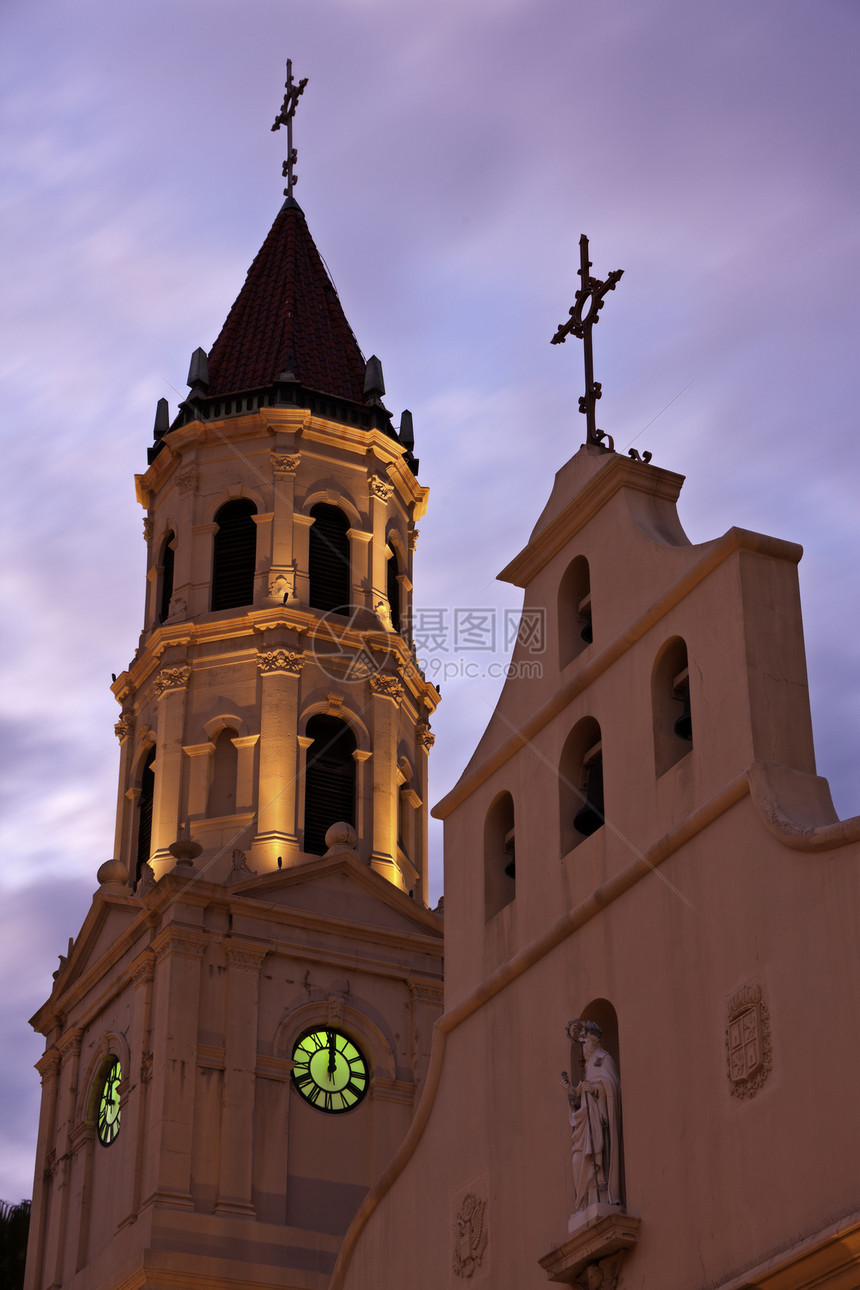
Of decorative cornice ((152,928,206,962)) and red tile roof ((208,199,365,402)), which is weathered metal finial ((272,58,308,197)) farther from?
decorative cornice ((152,928,206,962))

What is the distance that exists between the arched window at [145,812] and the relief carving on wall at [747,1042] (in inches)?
979

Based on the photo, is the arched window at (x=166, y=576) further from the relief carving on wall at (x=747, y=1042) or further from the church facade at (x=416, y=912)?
the relief carving on wall at (x=747, y=1042)

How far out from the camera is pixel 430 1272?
88.5 ft

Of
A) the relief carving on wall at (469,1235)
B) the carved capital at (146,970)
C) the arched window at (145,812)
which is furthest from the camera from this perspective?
the arched window at (145,812)

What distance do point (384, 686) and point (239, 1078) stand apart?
32.9ft

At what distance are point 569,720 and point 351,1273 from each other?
8.18 m

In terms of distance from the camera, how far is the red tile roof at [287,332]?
1982 inches

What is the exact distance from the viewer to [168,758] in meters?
45.2

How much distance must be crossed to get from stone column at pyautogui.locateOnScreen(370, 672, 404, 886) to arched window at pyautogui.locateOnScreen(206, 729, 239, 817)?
116 inches

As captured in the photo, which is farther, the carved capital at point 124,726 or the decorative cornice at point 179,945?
the carved capital at point 124,726

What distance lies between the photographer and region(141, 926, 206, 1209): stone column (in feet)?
125

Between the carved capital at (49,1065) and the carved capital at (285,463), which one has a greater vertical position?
the carved capital at (285,463)

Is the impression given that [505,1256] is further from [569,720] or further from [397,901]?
[397,901]

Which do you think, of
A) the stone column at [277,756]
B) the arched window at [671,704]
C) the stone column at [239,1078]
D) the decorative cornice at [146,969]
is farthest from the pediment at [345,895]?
the arched window at [671,704]
